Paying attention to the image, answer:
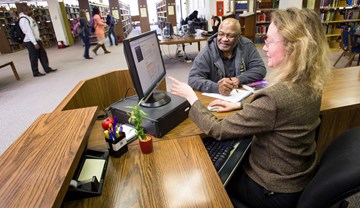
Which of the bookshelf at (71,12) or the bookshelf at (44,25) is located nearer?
the bookshelf at (44,25)

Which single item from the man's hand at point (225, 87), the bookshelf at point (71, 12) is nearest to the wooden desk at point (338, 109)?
the man's hand at point (225, 87)

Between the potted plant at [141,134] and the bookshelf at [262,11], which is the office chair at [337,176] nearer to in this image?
the potted plant at [141,134]

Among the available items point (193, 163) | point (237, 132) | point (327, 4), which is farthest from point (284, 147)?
point (327, 4)

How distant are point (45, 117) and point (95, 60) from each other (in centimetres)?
628

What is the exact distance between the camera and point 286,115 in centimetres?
86

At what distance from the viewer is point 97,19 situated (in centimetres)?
710

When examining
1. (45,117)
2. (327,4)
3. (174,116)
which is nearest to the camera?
(45,117)

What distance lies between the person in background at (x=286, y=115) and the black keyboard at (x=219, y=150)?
0.48ft

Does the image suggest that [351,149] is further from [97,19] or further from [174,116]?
[97,19]

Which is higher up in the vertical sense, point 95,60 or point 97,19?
point 97,19

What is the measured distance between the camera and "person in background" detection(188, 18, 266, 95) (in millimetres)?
1820

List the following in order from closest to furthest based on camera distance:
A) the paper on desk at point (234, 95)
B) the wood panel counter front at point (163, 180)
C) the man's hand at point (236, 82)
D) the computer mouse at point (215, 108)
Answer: the wood panel counter front at point (163, 180) < the computer mouse at point (215, 108) < the paper on desk at point (234, 95) < the man's hand at point (236, 82)

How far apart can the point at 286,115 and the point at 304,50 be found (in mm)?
256

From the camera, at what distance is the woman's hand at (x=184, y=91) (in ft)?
3.69
